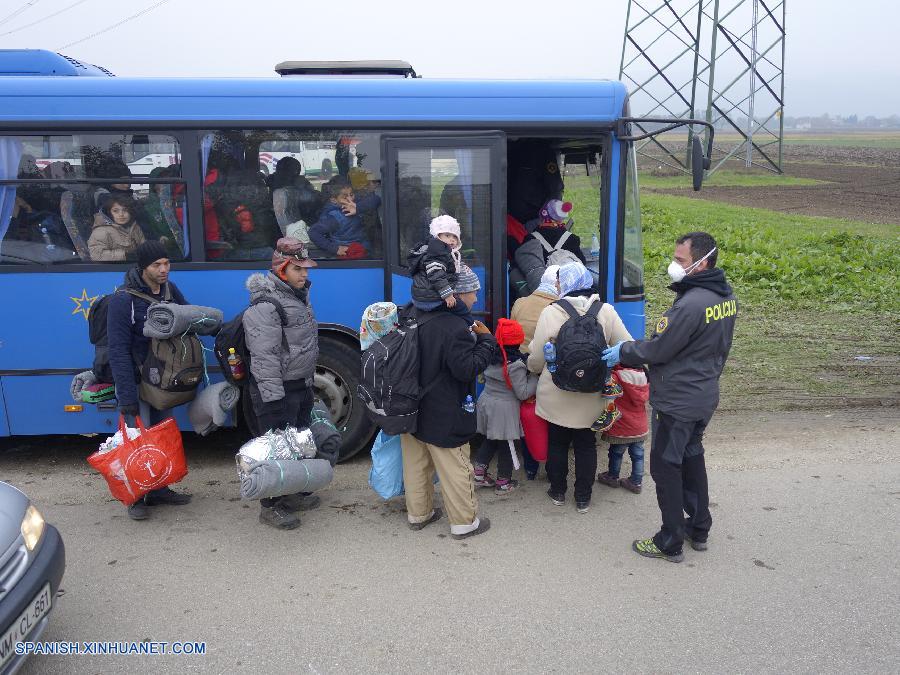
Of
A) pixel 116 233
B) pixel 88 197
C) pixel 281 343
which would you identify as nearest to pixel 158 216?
pixel 116 233

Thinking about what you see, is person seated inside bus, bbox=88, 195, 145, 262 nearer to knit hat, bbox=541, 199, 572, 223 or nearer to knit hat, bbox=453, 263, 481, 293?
knit hat, bbox=453, 263, 481, 293

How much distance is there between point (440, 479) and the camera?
192 inches

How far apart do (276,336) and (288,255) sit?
492mm

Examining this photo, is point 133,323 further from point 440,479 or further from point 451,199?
point 451,199

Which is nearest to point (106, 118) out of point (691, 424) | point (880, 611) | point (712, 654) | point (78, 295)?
point (78, 295)

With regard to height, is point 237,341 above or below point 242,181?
below

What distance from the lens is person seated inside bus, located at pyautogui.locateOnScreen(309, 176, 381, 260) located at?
231 inches

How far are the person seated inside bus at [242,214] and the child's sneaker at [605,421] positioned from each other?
2683 millimetres

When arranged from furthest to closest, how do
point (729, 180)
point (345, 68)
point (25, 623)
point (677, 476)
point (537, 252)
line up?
point (729, 180) → point (345, 68) → point (537, 252) → point (677, 476) → point (25, 623)

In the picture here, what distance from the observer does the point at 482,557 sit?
15.3 feet

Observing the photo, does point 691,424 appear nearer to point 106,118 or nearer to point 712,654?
point 712,654

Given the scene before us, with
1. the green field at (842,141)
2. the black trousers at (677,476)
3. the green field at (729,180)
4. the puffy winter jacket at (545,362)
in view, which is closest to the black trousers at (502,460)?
the puffy winter jacket at (545,362)

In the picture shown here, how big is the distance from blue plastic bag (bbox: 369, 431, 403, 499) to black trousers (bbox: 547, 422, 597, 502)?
3.32 feet

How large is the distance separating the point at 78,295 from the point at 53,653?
9.30 feet
